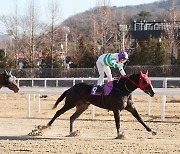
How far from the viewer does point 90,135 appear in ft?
38.8

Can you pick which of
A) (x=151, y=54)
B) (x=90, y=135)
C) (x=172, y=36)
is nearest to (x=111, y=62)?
(x=90, y=135)

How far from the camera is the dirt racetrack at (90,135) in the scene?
934 cm

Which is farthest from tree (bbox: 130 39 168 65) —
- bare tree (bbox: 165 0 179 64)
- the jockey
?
the jockey

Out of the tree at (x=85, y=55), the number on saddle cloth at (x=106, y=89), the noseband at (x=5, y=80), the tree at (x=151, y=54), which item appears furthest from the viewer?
the tree at (x=85, y=55)

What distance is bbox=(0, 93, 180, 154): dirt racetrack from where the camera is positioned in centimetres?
934

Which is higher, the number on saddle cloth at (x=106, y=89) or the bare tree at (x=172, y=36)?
the bare tree at (x=172, y=36)

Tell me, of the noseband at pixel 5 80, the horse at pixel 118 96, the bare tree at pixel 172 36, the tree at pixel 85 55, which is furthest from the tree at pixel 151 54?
the noseband at pixel 5 80

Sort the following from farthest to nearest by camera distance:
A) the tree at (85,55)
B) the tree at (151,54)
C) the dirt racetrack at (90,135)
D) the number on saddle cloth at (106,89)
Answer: the tree at (85,55), the tree at (151,54), the number on saddle cloth at (106,89), the dirt racetrack at (90,135)

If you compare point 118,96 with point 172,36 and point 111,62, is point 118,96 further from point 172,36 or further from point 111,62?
point 172,36

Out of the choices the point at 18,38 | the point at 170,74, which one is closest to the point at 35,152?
the point at 170,74

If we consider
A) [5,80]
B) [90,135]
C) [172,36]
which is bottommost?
[90,135]

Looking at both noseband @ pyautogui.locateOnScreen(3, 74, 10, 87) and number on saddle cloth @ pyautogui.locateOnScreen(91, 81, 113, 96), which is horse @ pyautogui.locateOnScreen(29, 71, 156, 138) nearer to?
number on saddle cloth @ pyautogui.locateOnScreen(91, 81, 113, 96)

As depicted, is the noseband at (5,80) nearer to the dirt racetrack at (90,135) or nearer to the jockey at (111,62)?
the dirt racetrack at (90,135)

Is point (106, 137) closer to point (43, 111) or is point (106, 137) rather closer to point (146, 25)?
point (43, 111)
